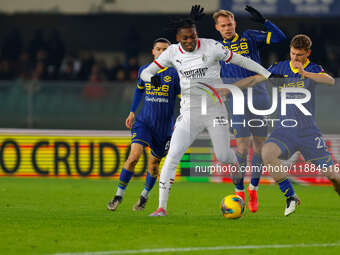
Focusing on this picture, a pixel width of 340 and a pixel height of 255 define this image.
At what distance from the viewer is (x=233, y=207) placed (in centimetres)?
880

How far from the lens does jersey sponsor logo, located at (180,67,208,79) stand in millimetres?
8648

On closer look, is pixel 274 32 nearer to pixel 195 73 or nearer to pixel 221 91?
pixel 221 91

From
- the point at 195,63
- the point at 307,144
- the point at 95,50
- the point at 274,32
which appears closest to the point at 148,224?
the point at 195,63

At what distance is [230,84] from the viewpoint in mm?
9633

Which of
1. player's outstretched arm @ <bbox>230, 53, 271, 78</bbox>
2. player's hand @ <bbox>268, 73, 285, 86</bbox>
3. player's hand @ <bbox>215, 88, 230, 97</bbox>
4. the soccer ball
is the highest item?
player's outstretched arm @ <bbox>230, 53, 271, 78</bbox>

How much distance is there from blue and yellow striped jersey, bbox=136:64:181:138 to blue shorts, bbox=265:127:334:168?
1.82 metres

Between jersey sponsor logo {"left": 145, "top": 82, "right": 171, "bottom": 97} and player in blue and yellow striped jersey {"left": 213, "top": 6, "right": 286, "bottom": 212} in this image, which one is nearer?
player in blue and yellow striped jersey {"left": 213, "top": 6, "right": 286, "bottom": 212}

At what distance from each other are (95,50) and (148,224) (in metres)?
13.8

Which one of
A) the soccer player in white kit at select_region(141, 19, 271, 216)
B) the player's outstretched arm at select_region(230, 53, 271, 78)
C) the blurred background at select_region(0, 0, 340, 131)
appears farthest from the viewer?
the blurred background at select_region(0, 0, 340, 131)

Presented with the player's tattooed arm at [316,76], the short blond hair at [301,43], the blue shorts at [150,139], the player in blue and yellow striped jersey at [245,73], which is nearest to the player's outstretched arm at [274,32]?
the player in blue and yellow striped jersey at [245,73]

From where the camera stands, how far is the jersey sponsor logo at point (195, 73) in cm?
865

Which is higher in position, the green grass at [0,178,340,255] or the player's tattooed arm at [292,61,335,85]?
the player's tattooed arm at [292,61,335,85]

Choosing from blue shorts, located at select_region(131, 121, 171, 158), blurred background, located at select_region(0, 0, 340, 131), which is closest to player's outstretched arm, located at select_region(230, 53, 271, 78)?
blue shorts, located at select_region(131, 121, 171, 158)

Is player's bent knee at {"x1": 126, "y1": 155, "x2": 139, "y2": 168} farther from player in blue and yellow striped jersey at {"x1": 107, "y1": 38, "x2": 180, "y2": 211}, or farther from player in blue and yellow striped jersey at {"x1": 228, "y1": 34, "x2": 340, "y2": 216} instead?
player in blue and yellow striped jersey at {"x1": 228, "y1": 34, "x2": 340, "y2": 216}
